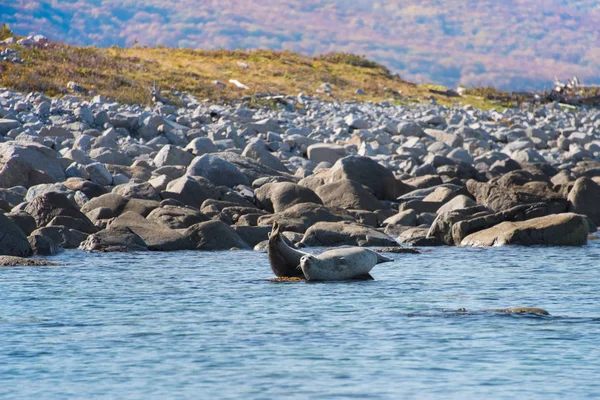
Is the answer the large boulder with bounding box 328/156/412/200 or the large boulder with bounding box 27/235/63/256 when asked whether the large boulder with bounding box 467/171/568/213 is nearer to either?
the large boulder with bounding box 328/156/412/200

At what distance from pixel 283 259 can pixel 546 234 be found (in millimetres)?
7665

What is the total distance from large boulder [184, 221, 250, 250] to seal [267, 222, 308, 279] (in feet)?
15.6

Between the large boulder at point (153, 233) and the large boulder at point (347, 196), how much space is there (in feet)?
18.1

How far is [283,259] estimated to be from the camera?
49.3 ft

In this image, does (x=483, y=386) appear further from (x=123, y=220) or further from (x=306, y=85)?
(x=306, y=85)

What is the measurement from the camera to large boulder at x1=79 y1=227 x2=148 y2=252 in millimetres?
18922

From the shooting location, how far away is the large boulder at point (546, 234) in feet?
67.7

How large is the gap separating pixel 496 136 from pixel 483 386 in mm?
34407

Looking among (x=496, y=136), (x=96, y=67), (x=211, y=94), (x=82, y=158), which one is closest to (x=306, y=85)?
(x=211, y=94)

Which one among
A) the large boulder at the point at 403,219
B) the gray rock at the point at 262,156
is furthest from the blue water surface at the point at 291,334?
the gray rock at the point at 262,156

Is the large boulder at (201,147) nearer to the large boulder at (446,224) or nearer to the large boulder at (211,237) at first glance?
the large boulder at (211,237)

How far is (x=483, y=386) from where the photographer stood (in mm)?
8398

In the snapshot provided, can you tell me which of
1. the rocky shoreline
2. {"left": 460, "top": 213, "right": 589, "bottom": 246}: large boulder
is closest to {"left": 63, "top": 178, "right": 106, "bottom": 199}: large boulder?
the rocky shoreline

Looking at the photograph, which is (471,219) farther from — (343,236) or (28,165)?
(28,165)
